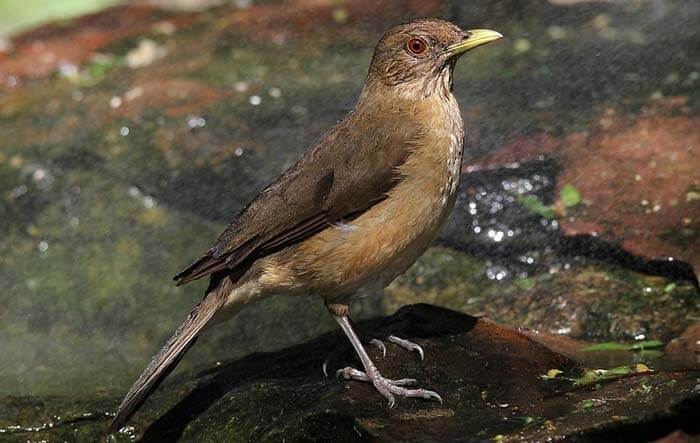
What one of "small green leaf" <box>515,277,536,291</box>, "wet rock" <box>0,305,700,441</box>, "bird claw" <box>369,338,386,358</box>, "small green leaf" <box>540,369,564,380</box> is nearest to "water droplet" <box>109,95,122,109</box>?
"wet rock" <box>0,305,700,441</box>

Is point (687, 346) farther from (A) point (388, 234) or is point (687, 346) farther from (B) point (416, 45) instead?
(B) point (416, 45)

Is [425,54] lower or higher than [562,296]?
higher

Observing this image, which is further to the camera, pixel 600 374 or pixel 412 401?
pixel 600 374

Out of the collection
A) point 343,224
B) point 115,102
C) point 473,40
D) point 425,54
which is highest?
point 473,40

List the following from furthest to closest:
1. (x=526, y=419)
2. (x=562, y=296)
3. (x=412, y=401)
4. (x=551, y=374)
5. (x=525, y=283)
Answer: (x=525, y=283), (x=562, y=296), (x=551, y=374), (x=412, y=401), (x=526, y=419)

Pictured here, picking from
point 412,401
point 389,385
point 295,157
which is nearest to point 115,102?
point 295,157

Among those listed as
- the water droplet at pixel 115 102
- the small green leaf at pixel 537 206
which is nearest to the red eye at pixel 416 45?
the small green leaf at pixel 537 206

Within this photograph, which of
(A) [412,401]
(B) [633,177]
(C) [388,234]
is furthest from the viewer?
(B) [633,177]

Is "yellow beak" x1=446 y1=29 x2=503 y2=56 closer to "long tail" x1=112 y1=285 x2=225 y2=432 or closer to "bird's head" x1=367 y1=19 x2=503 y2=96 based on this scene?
"bird's head" x1=367 y1=19 x2=503 y2=96

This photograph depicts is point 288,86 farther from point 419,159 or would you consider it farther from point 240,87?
point 419,159
